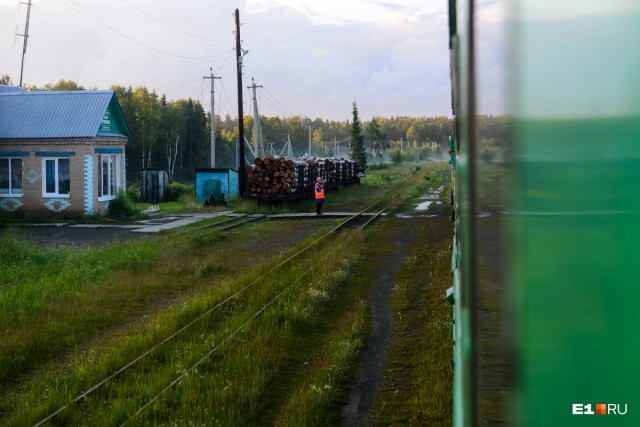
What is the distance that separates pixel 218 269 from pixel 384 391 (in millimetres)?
7525

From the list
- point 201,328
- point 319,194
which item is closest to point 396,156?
point 319,194

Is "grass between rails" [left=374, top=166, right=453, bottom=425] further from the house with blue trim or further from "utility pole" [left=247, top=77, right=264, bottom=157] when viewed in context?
"utility pole" [left=247, top=77, right=264, bottom=157]

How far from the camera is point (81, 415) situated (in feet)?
20.3

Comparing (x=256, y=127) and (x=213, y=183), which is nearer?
(x=213, y=183)

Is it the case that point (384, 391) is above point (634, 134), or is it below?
below

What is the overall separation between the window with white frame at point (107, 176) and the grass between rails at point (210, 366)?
15438 mm

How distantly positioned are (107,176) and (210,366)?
64.4 ft

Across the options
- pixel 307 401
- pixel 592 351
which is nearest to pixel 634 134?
pixel 592 351

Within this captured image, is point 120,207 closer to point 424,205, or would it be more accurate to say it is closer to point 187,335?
point 424,205

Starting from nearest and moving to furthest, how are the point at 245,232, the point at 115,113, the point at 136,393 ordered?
the point at 136,393 < the point at 245,232 < the point at 115,113

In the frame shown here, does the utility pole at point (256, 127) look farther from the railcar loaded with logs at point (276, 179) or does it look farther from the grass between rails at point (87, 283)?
the grass between rails at point (87, 283)

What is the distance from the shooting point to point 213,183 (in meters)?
33.0

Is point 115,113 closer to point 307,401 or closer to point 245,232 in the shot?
point 245,232

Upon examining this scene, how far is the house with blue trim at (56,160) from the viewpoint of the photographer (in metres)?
24.5
